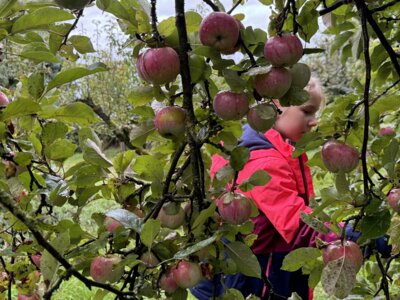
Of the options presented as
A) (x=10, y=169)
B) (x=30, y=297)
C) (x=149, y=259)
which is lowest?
(x=30, y=297)

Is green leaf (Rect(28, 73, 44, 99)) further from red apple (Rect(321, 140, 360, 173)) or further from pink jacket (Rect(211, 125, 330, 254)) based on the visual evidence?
pink jacket (Rect(211, 125, 330, 254))

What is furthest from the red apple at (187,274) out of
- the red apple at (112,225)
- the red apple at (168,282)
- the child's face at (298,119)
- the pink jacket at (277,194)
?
the child's face at (298,119)

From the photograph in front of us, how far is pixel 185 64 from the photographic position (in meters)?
0.71

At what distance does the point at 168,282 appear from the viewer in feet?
2.30

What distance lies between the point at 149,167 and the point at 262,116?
19 centimetres

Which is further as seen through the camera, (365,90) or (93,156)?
(93,156)

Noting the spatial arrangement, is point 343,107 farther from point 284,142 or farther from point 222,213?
point 284,142

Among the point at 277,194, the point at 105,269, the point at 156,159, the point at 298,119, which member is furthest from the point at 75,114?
the point at 298,119

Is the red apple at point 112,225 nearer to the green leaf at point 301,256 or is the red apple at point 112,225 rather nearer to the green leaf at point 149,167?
the green leaf at point 149,167

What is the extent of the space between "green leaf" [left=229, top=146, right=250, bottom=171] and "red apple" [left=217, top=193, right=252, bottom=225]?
0.04 meters

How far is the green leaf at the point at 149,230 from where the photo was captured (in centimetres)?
64

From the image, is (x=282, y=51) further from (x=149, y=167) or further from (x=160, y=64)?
(x=149, y=167)

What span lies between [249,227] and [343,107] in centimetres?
23

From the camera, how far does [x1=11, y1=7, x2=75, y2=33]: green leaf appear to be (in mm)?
698
